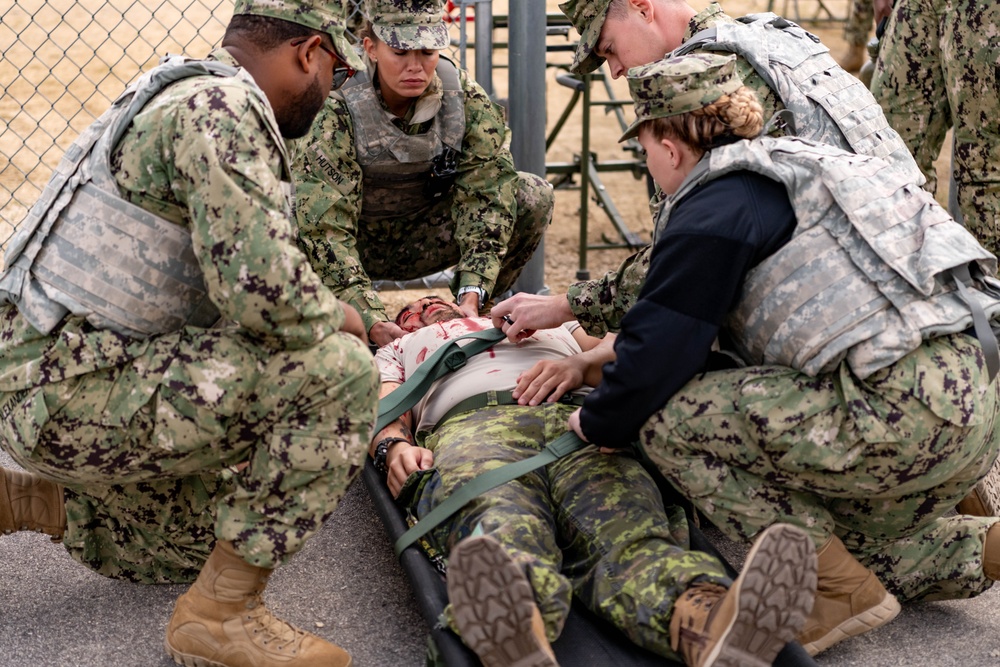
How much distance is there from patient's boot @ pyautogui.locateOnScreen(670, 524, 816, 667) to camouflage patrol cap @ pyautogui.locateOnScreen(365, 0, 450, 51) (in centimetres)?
228

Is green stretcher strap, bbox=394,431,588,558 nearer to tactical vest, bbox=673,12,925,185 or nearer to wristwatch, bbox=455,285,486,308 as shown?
tactical vest, bbox=673,12,925,185

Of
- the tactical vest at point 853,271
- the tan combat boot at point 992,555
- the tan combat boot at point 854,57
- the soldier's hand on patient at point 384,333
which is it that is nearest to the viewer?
the tactical vest at point 853,271

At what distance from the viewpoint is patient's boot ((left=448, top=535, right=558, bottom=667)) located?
7.18 ft

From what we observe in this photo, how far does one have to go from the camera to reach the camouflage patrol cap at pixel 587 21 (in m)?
3.31

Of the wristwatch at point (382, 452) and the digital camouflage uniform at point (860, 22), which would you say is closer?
the wristwatch at point (382, 452)

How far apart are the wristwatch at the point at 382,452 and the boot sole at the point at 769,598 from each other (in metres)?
1.20

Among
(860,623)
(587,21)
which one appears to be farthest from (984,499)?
(587,21)

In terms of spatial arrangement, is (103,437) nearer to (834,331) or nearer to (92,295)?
(92,295)

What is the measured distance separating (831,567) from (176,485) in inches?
60.8

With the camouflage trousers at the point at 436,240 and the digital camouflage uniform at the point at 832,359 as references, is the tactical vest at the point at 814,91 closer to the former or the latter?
the digital camouflage uniform at the point at 832,359

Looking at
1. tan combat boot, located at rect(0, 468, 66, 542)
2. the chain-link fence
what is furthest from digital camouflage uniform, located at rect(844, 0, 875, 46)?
tan combat boot, located at rect(0, 468, 66, 542)

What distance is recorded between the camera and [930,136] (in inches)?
177

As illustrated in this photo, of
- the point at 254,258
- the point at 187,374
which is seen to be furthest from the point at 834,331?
the point at 187,374

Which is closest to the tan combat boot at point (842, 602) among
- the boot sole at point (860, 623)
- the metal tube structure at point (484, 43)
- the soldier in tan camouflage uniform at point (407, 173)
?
the boot sole at point (860, 623)
